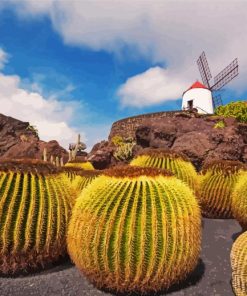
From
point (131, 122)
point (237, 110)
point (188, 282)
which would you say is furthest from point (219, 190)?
point (131, 122)

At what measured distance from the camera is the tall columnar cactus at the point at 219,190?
27.1 ft

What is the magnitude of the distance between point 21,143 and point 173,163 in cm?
1627

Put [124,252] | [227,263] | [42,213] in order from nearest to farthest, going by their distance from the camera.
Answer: [124,252], [42,213], [227,263]

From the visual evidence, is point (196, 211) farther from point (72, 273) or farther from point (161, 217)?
point (72, 273)

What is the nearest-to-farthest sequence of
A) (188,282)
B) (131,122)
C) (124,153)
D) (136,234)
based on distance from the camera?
(136,234) < (188,282) < (124,153) < (131,122)

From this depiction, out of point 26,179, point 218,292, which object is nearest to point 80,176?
point 26,179

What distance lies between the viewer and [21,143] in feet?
74.0

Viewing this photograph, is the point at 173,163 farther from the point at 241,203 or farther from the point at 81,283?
the point at 81,283

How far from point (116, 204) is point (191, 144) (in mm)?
9790

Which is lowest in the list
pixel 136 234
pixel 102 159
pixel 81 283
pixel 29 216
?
pixel 81 283

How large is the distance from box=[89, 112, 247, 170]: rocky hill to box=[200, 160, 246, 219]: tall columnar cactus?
4.97 metres

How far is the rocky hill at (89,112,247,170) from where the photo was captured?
547 inches

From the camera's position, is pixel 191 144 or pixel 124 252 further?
pixel 191 144

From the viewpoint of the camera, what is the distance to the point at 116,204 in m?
4.65
